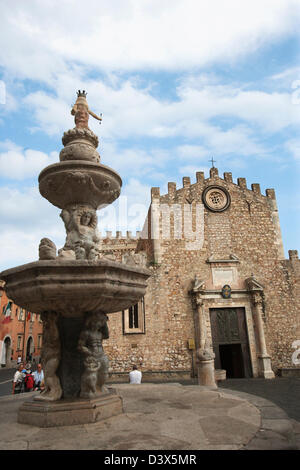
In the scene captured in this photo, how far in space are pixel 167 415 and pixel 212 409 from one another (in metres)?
0.74

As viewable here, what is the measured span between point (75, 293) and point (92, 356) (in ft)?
3.25

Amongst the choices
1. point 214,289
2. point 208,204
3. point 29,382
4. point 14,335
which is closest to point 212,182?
point 208,204

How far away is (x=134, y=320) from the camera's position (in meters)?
15.9

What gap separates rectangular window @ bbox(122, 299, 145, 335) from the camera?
15.6 meters

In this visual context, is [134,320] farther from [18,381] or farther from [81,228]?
[81,228]

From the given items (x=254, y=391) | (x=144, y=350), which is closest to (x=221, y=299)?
(x=144, y=350)

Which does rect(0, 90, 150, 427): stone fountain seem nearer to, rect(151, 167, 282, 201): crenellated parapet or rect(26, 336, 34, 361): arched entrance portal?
rect(151, 167, 282, 201): crenellated parapet

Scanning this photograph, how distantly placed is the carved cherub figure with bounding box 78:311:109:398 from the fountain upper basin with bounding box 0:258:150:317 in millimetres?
189

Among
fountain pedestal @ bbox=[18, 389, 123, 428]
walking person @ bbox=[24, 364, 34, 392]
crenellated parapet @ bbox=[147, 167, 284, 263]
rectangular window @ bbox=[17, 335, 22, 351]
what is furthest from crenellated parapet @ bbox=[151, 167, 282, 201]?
rectangular window @ bbox=[17, 335, 22, 351]

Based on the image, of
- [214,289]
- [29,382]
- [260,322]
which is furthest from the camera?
[214,289]

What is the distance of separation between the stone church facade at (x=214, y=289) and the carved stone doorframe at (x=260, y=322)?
48 millimetres

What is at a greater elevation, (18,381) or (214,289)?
(214,289)
